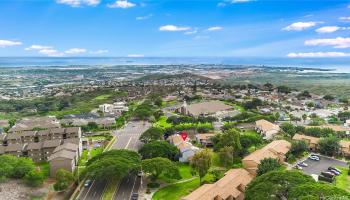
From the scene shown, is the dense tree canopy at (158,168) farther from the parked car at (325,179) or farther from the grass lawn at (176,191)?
the parked car at (325,179)

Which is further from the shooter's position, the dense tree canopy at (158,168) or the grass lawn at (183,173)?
the grass lawn at (183,173)

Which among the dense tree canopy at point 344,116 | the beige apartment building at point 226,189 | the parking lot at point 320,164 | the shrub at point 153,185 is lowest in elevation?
the shrub at point 153,185

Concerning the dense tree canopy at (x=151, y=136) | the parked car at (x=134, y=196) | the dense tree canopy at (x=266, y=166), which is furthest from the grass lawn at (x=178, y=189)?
the dense tree canopy at (x=151, y=136)

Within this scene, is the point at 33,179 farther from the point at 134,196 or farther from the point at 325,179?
the point at 325,179

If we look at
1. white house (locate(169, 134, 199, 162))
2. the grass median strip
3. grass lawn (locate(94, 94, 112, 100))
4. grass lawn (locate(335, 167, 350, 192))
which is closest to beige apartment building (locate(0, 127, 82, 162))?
the grass median strip

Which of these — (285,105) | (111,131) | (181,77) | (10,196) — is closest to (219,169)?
(10,196)

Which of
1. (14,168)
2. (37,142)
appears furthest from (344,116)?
(14,168)
